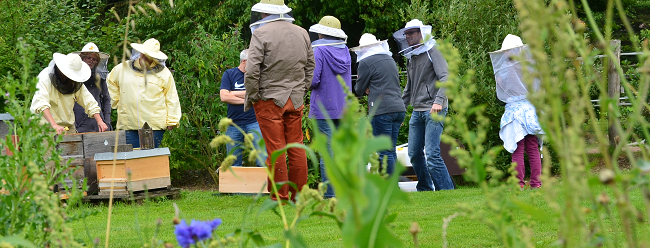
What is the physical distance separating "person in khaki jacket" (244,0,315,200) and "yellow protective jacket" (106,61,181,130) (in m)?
1.87

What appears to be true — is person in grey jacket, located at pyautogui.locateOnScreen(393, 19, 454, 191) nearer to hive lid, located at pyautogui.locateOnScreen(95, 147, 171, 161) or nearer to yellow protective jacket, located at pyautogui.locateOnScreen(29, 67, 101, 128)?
hive lid, located at pyautogui.locateOnScreen(95, 147, 171, 161)

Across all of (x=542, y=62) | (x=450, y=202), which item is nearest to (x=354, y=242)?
(x=542, y=62)

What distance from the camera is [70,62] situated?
22.8 ft

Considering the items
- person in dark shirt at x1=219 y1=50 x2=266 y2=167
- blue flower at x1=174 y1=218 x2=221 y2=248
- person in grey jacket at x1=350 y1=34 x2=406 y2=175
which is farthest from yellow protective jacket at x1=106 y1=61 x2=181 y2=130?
blue flower at x1=174 y1=218 x2=221 y2=248

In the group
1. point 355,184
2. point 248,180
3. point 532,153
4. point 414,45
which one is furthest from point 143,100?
point 355,184

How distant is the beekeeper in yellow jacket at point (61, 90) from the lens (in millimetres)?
6766

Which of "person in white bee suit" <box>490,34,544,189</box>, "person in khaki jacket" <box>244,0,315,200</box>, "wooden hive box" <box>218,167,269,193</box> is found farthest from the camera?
"wooden hive box" <box>218,167,269,193</box>

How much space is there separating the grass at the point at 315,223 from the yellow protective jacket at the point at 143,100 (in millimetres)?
948

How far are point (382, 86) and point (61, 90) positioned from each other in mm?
3565

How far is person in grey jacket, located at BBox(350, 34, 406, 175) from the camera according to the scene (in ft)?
23.2

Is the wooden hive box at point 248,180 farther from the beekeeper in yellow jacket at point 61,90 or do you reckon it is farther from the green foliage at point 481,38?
the green foliage at point 481,38

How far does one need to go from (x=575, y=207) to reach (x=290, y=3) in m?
13.6

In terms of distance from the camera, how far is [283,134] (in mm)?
5953

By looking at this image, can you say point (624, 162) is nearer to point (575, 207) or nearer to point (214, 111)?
point (214, 111)
